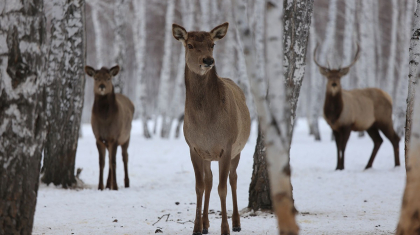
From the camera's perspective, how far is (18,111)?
3285 millimetres

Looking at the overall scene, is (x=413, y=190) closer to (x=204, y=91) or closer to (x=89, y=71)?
(x=204, y=91)

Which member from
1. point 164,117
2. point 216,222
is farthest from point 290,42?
point 164,117

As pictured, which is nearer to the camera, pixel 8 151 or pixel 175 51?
pixel 8 151

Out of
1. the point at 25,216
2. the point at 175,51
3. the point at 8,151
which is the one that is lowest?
the point at 25,216

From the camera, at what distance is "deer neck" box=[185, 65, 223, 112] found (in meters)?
4.83

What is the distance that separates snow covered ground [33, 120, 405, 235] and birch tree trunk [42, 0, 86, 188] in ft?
1.22

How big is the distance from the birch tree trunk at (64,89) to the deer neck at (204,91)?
139 inches

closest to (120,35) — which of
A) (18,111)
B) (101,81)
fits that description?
(101,81)

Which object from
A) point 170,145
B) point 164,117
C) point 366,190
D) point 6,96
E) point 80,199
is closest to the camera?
point 6,96

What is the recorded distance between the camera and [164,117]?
19.6 metres

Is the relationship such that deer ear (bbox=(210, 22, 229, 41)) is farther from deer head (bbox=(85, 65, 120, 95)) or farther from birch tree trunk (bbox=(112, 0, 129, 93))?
birch tree trunk (bbox=(112, 0, 129, 93))

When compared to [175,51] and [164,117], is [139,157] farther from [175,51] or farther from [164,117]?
[175,51]

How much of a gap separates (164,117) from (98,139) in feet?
36.8

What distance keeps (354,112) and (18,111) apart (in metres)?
8.85
